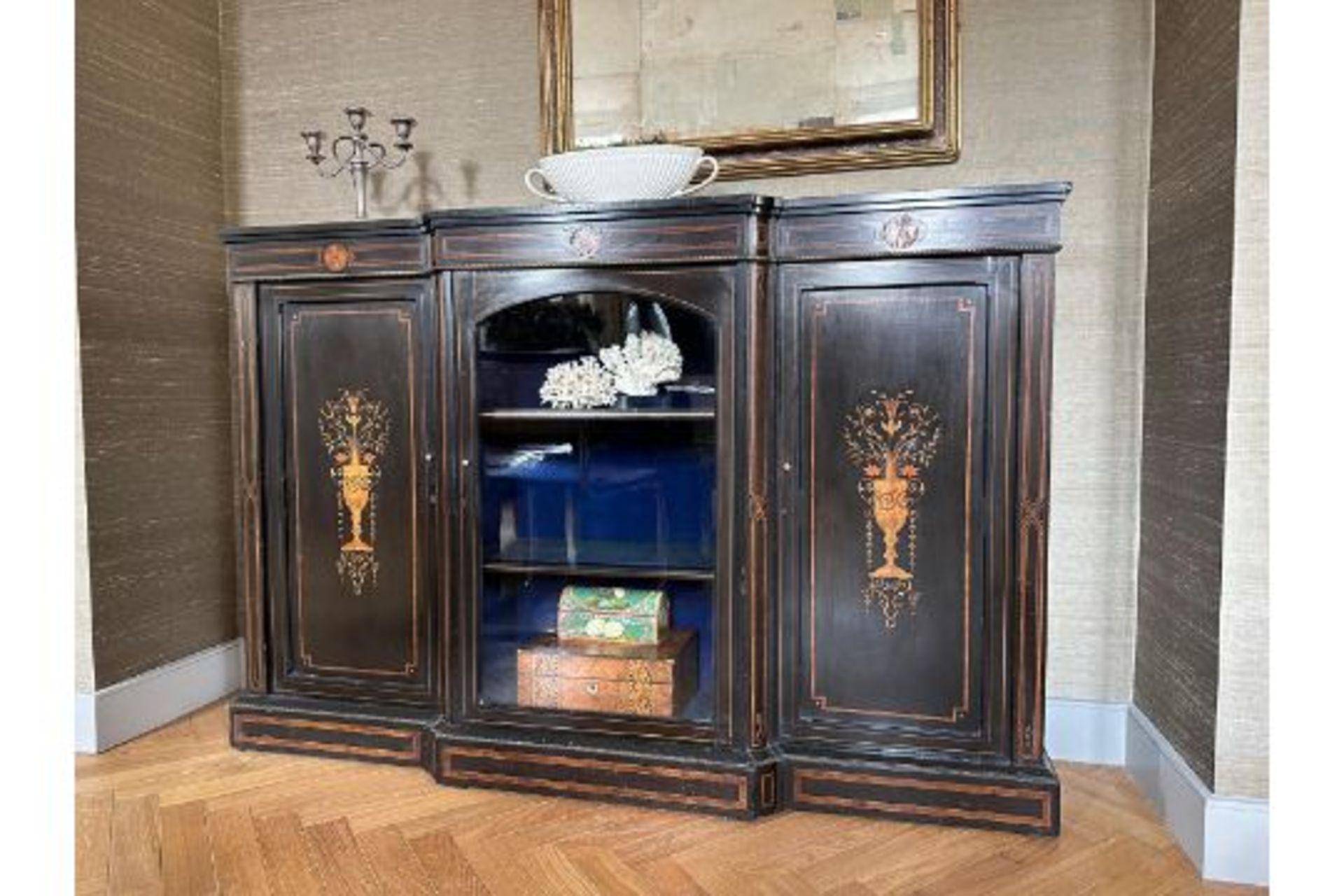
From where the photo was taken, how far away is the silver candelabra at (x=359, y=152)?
2701mm

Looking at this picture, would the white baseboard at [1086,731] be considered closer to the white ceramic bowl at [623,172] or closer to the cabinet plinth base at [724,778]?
the cabinet plinth base at [724,778]

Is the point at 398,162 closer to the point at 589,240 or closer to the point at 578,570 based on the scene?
the point at 589,240

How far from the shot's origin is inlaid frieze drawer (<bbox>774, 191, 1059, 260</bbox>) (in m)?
2.03

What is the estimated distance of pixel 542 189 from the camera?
2812mm

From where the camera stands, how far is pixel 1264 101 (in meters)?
1.81

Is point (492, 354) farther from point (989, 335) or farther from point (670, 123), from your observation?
point (989, 335)

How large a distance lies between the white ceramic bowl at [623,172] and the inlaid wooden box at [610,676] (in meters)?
1.06

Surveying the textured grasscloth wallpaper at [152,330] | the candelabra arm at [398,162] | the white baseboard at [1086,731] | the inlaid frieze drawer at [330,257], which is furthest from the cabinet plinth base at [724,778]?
the candelabra arm at [398,162]

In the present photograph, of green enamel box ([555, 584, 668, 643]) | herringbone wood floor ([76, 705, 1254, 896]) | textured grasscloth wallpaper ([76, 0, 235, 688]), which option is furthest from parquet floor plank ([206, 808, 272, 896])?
green enamel box ([555, 584, 668, 643])

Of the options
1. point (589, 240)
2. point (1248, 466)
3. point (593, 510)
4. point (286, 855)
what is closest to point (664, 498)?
point (593, 510)

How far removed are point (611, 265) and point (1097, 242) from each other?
1256 millimetres

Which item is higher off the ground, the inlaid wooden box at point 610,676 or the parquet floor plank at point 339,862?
the inlaid wooden box at point 610,676

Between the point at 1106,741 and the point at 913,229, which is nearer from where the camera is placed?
the point at 913,229

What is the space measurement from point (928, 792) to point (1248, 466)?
0.96 metres
